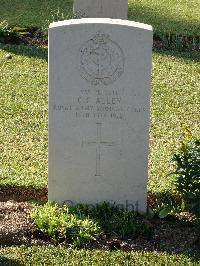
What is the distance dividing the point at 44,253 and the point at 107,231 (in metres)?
0.61

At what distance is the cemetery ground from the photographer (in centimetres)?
544

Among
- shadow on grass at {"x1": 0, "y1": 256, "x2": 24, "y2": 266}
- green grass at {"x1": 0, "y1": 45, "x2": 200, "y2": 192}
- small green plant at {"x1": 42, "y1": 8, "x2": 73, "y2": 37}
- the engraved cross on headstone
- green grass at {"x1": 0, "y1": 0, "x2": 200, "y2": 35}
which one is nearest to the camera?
shadow on grass at {"x1": 0, "y1": 256, "x2": 24, "y2": 266}

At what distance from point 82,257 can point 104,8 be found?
6943 mm

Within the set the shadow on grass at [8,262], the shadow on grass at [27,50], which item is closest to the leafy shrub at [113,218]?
the shadow on grass at [8,262]

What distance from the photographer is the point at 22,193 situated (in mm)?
6590

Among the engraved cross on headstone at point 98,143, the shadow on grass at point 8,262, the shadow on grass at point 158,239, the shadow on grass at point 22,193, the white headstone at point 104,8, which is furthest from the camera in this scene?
the white headstone at point 104,8

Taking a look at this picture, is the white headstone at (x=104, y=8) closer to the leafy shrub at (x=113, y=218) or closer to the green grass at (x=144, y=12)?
the green grass at (x=144, y=12)

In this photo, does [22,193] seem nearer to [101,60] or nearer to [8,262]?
[8,262]

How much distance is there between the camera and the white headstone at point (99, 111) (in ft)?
18.7

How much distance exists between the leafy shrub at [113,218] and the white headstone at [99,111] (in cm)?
9

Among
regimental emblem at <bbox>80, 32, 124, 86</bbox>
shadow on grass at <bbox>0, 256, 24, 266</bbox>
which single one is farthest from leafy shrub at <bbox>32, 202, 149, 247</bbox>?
regimental emblem at <bbox>80, 32, 124, 86</bbox>

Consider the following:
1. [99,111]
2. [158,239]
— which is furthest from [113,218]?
[99,111]

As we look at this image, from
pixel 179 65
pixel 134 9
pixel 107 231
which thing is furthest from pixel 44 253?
pixel 134 9

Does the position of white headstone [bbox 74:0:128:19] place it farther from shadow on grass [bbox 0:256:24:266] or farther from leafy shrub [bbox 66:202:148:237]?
shadow on grass [bbox 0:256:24:266]
